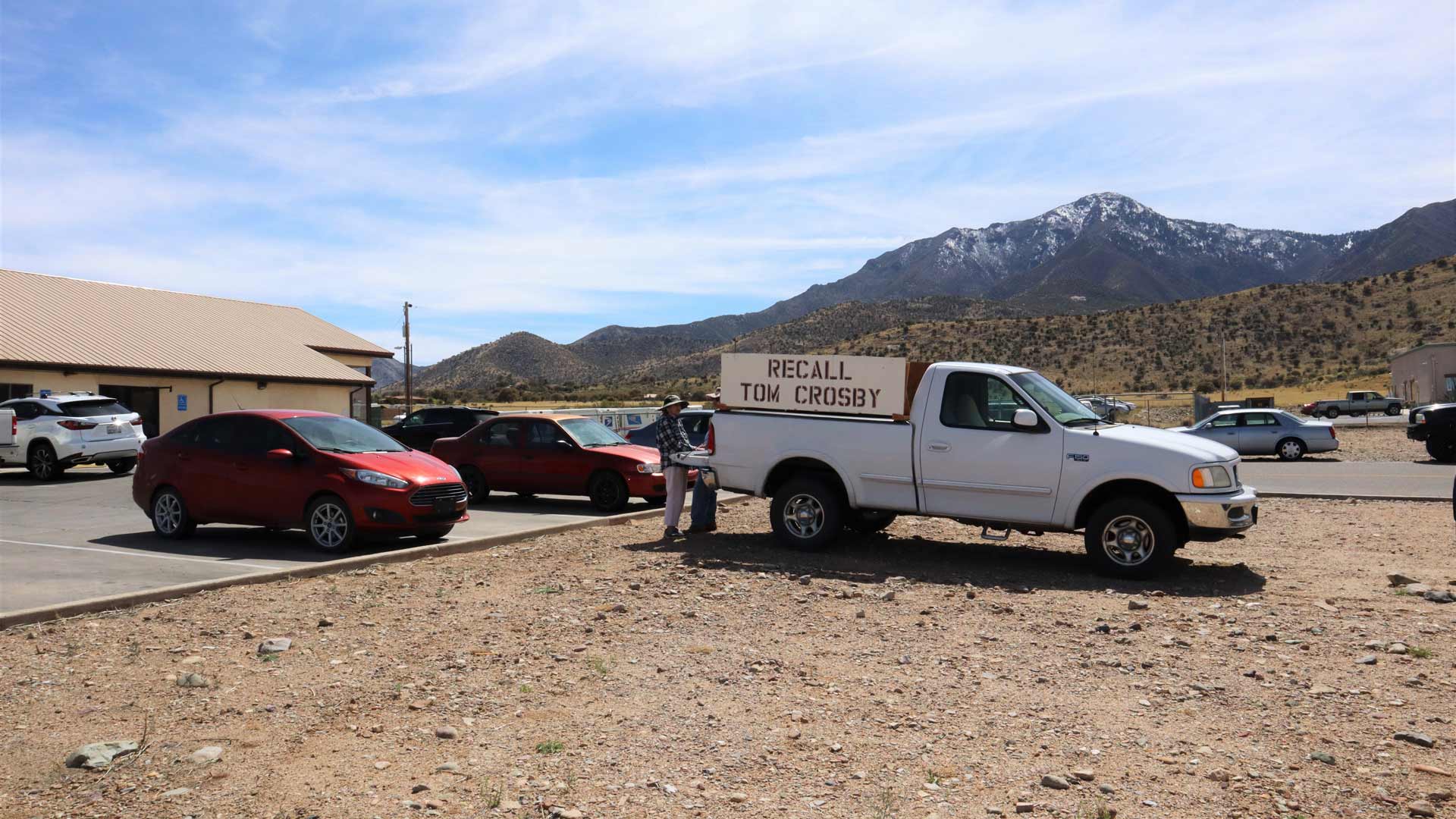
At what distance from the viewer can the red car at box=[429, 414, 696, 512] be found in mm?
15953

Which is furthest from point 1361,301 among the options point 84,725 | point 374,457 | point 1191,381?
point 84,725

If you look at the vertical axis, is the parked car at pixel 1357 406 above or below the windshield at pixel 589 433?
above

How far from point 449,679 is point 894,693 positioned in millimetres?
2592

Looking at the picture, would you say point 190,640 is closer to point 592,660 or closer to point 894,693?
point 592,660

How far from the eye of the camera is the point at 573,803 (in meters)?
4.48

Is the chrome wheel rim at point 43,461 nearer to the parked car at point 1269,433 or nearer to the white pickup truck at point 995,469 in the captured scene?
the white pickup truck at point 995,469

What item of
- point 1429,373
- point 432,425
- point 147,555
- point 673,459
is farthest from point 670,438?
point 1429,373

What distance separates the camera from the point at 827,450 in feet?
36.7

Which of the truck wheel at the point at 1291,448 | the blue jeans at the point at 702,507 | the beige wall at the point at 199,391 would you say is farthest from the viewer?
the beige wall at the point at 199,391

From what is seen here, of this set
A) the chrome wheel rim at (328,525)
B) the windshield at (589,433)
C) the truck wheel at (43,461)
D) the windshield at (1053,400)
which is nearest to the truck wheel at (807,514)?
the windshield at (1053,400)

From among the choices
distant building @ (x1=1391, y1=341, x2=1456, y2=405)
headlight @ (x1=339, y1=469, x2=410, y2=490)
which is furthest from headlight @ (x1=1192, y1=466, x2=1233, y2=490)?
distant building @ (x1=1391, y1=341, x2=1456, y2=405)

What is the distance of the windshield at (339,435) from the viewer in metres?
12.0

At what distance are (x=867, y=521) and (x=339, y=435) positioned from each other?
616 cm

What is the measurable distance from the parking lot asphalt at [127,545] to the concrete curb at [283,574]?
0.33 metres
